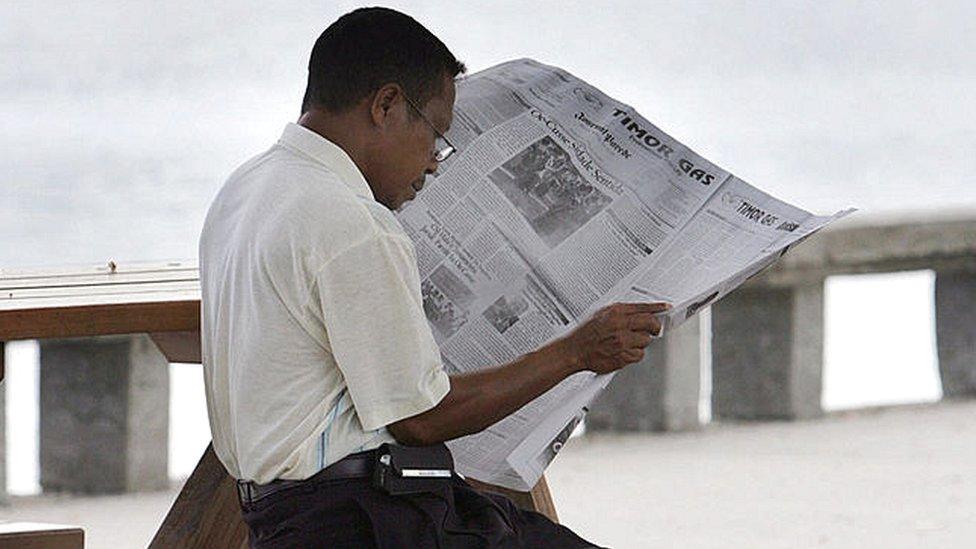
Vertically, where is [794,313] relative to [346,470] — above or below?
above

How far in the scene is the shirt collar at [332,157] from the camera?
227 centimetres

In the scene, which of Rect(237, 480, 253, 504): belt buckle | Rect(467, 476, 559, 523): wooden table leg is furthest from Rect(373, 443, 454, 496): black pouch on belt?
Rect(467, 476, 559, 523): wooden table leg

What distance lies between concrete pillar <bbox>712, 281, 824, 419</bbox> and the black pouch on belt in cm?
384

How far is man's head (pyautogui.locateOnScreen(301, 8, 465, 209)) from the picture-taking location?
229 centimetres

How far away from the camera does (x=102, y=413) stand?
5.24 metres

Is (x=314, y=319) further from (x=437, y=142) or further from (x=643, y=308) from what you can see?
(x=643, y=308)

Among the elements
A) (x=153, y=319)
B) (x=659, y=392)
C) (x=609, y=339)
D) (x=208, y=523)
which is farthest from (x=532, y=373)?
(x=659, y=392)

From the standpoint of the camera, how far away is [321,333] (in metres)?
2.21

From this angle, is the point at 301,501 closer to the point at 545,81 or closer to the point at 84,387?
the point at 545,81

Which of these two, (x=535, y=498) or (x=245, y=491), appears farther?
(x=535, y=498)

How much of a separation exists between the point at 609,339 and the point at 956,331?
15.0 ft

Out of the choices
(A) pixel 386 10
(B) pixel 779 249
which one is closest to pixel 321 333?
(A) pixel 386 10

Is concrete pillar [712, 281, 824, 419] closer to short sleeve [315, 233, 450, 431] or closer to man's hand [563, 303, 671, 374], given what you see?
man's hand [563, 303, 671, 374]

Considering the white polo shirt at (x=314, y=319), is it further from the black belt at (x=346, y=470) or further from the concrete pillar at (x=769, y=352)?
the concrete pillar at (x=769, y=352)
